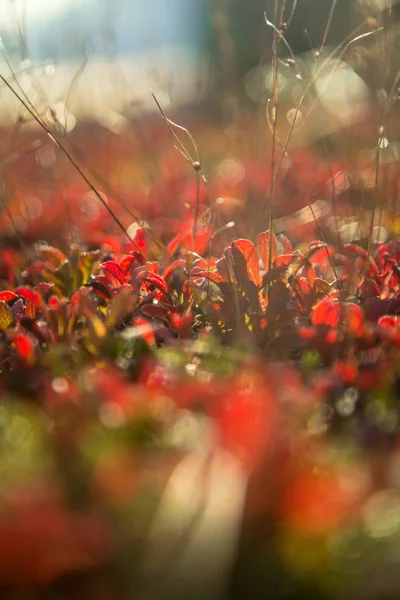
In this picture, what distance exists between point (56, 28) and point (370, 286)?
2.83 meters

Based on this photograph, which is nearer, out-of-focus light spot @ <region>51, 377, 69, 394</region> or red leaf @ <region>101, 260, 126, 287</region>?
out-of-focus light spot @ <region>51, 377, 69, 394</region>

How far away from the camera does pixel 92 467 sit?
134 cm

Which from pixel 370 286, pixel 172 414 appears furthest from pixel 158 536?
pixel 370 286

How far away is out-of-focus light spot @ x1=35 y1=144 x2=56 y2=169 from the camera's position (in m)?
5.39

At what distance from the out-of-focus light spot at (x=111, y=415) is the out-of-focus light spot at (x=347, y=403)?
55 cm

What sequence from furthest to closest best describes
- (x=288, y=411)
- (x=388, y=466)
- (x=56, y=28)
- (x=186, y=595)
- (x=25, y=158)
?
(x=25, y=158)
(x=56, y=28)
(x=288, y=411)
(x=388, y=466)
(x=186, y=595)

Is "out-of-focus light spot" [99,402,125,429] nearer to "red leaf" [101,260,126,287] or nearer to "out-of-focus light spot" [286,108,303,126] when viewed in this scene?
"red leaf" [101,260,126,287]

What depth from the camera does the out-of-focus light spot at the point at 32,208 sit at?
13.1ft

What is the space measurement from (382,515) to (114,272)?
1229mm

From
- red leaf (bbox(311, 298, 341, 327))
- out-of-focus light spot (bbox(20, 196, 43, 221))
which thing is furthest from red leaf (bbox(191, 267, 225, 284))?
out-of-focus light spot (bbox(20, 196, 43, 221))

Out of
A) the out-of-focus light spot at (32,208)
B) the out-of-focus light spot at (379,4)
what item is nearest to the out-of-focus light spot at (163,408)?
the out-of-focus light spot at (379,4)

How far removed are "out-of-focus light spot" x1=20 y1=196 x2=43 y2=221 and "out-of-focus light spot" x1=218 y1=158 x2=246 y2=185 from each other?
1.19 metres

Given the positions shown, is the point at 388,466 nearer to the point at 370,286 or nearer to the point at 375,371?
the point at 375,371

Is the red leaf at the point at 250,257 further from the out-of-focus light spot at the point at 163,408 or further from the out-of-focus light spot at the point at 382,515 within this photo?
the out-of-focus light spot at the point at 382,515
